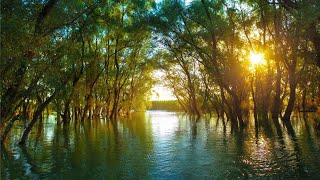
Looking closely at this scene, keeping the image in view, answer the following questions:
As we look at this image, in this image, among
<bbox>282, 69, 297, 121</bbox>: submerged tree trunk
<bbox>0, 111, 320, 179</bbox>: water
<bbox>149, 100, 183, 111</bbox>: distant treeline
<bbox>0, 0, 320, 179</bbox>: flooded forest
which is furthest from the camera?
<bbox>149, 100, 183, 111</bbox>: distant treeline

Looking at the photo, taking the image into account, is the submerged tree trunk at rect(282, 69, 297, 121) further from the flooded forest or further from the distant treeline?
the distant treeline

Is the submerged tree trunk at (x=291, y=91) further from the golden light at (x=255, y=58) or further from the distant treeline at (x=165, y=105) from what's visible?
the distant treeline at (x=165, y=105)

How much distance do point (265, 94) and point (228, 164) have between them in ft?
82.9

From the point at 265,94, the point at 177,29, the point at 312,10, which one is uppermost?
the point at 177,29

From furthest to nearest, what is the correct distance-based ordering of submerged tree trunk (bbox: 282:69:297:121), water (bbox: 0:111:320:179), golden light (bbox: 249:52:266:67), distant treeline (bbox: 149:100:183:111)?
distant treeline (bbox: 149:100:183:111)
golden light (bbox: 249:52:266:67)
submerged tree trunk (bbox: 282:69:297:121)
water (bbox: 0:111:320:179)

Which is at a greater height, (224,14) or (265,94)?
(224,14)

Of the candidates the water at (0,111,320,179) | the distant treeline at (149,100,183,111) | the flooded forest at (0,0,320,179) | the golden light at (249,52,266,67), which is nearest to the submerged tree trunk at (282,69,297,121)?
the flooded forest at (0,0,320,179)

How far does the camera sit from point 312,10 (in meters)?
11.1

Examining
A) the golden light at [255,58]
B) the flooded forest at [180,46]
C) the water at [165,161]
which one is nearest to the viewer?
the water at [165,161]

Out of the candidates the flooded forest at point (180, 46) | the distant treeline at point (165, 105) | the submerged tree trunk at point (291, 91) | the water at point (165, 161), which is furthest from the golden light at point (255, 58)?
the distant treeline at point (165, 105)

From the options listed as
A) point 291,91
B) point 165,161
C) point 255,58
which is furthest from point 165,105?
point 165,161

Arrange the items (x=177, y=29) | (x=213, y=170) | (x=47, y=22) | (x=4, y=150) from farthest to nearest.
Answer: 1. (x=177, y=29)
2. (x=4, y=150)
3. (x=47, y=22)
4. (x=213, y=170)

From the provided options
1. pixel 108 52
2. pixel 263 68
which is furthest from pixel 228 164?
pixel 108 52

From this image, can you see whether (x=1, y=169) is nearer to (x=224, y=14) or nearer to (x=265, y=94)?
(x=224, y=14)
